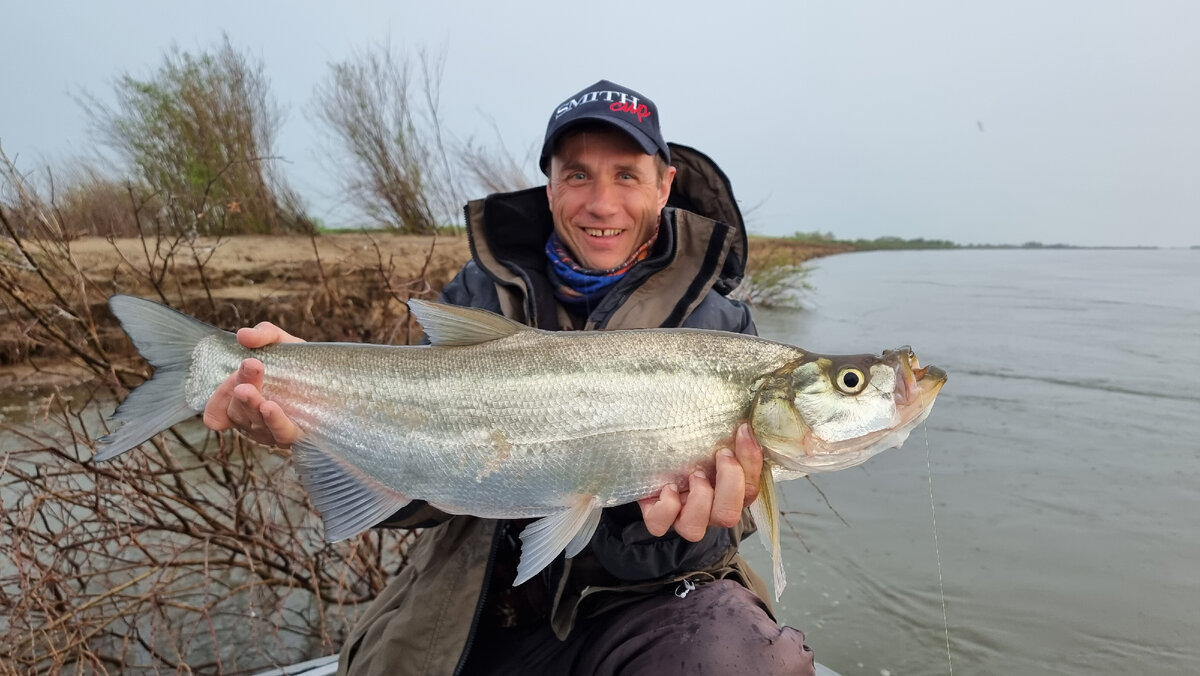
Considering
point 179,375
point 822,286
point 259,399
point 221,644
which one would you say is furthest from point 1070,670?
point 822,286

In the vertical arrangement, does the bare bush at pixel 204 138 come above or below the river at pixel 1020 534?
above

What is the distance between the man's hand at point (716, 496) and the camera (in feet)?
6.82

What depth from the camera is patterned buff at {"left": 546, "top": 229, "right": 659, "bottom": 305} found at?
3033mm

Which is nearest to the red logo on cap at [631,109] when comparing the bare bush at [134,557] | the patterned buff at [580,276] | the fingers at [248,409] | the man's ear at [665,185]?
the man's ear at [665,185]

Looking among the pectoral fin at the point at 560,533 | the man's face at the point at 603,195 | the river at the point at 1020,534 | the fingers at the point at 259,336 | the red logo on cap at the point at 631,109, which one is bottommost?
the river at the point at 1020,534

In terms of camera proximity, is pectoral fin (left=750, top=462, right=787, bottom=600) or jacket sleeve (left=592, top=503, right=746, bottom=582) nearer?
pectoral fin (left=750, top=462, right=787, bottom=600)

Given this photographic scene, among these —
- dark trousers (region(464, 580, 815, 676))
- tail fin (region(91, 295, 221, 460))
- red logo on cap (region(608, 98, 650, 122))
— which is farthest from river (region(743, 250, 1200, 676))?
tail fin (region(91, 295, 221, 460))

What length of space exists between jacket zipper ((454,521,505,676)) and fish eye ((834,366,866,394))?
1361 mm

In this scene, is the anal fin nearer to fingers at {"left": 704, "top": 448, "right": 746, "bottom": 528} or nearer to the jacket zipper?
the jacket zipper

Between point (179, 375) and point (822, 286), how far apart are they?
25.3 metres

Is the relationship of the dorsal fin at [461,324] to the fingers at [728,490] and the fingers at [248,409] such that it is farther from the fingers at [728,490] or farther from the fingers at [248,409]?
the fingers at [728,490]

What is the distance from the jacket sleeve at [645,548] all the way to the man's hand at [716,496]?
0.61ft

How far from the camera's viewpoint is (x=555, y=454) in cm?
215

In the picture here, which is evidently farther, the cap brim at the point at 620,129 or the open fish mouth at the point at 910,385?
the cap brim at the point at 620,129
